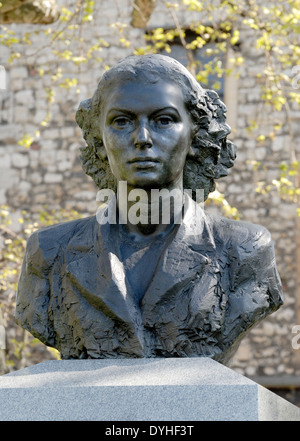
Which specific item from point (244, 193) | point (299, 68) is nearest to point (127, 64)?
point (299, 68)

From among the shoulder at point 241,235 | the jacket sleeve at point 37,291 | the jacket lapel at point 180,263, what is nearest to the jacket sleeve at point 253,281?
the shoulder at point 241,235

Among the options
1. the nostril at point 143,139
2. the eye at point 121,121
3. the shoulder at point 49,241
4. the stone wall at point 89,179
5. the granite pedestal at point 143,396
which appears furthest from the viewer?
the stone wall at point 89,179

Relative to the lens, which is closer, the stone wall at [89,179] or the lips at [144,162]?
the lips at [144,162]

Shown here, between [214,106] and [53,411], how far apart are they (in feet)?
5.12

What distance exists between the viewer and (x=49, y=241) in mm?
4055

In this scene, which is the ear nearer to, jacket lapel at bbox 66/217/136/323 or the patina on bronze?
the patina on bronze

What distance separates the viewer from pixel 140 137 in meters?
3.65

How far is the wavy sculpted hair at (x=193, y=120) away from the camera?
12.5 feet

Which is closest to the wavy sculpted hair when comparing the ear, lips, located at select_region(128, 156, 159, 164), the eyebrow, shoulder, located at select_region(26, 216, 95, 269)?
the ear

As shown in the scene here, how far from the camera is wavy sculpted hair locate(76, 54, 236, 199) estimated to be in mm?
3822

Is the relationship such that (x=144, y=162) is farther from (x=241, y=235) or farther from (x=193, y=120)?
(x=241, y=235)

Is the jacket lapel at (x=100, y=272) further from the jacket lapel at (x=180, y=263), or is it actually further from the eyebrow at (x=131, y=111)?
the eyebrow at (x=131, y=111)

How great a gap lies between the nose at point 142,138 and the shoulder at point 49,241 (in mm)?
540

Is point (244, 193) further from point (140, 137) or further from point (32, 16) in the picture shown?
point (140, 137)
